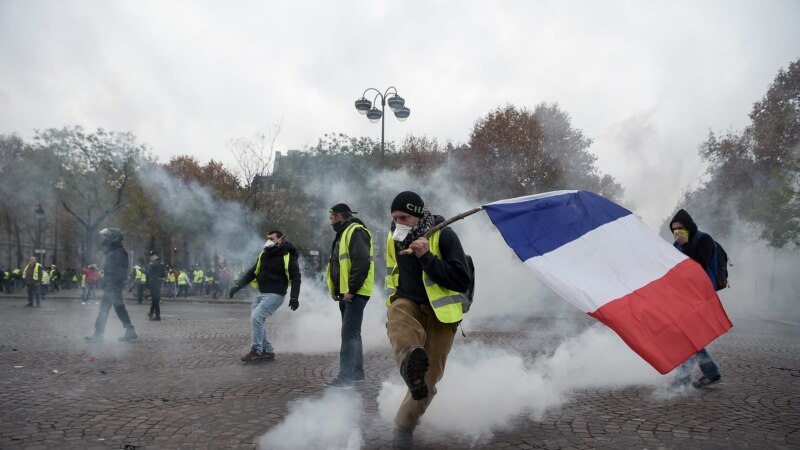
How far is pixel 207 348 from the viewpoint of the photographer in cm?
838

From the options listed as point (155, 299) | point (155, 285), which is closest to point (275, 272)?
point (155, 299)

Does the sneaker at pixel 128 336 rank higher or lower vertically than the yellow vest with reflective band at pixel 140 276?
lower

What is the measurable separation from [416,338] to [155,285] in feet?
39.9

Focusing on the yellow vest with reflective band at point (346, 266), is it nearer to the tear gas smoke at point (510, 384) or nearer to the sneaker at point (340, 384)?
the sneaker at point (340, 384)

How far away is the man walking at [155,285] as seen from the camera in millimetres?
13523

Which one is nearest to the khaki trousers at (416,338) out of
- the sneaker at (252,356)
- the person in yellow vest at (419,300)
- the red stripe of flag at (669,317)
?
the person in yellow vest at (419,300)

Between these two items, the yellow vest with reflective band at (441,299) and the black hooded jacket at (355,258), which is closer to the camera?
the yellow vest with reflective band at (441,299)

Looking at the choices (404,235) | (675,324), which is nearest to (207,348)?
(404,235)

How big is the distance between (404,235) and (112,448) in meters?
2.38

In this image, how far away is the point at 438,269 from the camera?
3469 millimetres

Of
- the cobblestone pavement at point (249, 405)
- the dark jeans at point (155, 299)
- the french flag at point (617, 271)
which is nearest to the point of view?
→ the french flag at point (617, 271)

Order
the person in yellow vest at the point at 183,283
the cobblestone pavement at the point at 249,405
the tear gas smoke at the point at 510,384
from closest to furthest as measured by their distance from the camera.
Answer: the cobblestone pavement at the point at 249,405, the tear gas smoke at the point at 510,384, the person in yellow vest at the point at 183,283

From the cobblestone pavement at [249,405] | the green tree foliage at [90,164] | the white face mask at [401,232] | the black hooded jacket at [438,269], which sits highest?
the green tree foliage at [90,164]

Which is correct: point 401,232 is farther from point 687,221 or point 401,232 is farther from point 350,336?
point 687,221
